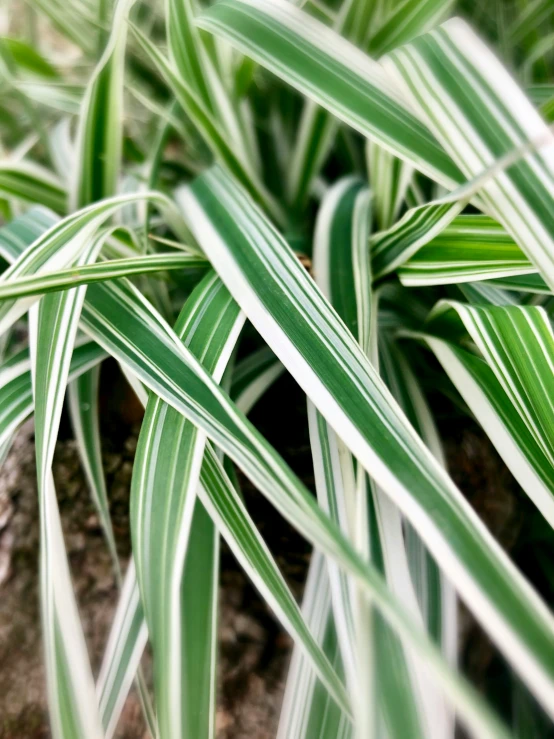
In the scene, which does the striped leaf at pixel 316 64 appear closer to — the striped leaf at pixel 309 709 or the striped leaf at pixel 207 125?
the striped leaf at pixel 207 125

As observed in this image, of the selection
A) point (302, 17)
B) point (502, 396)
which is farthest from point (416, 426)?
point (302, 17)

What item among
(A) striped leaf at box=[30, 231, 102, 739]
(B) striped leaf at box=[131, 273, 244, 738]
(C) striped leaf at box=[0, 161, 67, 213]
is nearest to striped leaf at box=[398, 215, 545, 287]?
(B) striped leaf at box=[131, 273, 244, 738]

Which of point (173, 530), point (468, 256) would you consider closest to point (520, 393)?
point (468, 256)

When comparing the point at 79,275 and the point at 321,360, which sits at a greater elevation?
the point at 79,275

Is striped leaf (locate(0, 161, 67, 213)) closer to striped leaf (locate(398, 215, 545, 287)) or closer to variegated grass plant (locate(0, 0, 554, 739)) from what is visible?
variegated grass plant (locate(0, 0, 554, 739))

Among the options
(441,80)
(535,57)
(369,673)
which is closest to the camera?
(369,673)

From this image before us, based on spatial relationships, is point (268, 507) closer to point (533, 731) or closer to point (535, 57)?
point (533, 731)

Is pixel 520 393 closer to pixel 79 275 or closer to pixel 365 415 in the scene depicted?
pixel 365 415
